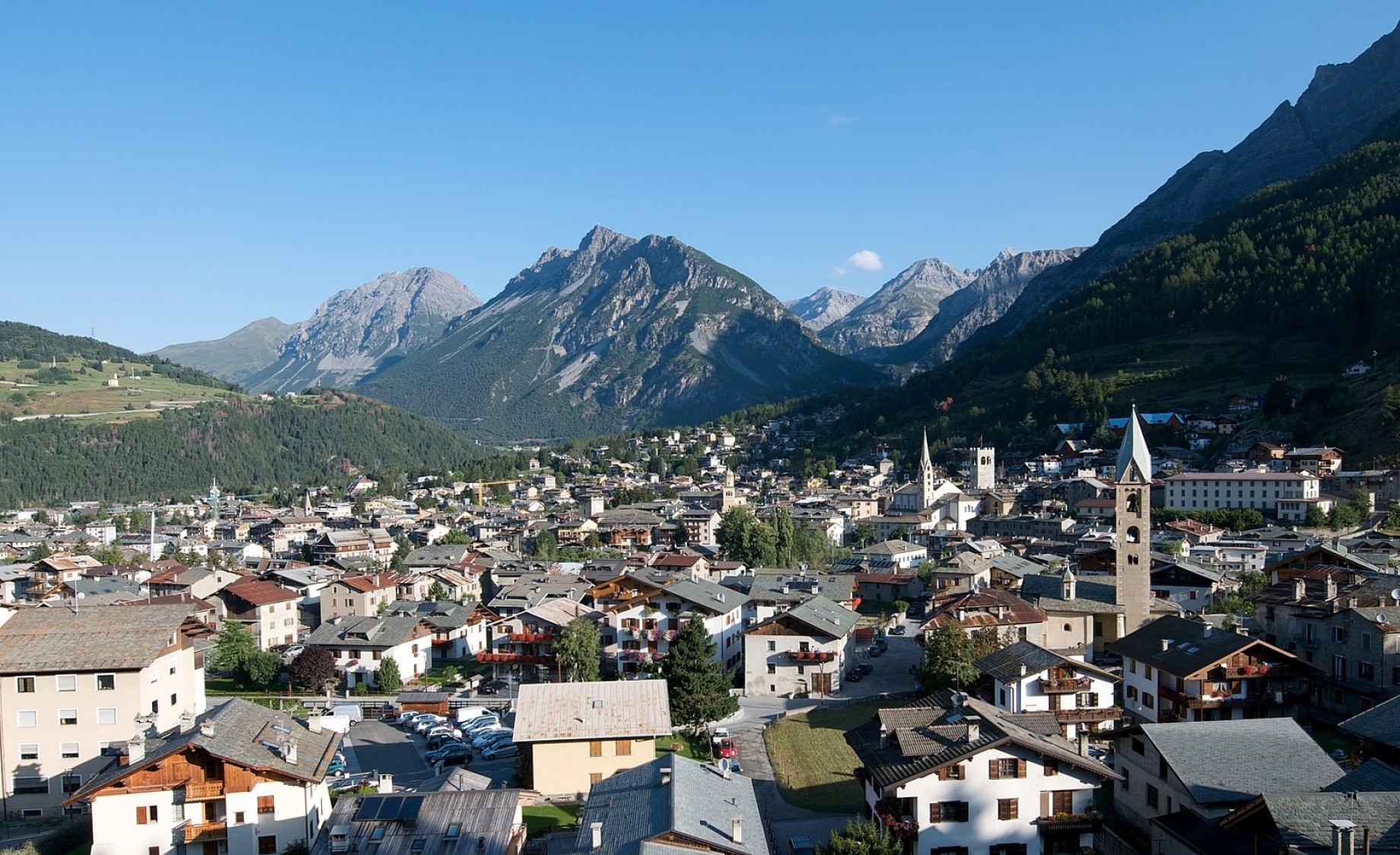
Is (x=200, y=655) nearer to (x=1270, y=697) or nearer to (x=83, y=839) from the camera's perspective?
(x=83, y=839)

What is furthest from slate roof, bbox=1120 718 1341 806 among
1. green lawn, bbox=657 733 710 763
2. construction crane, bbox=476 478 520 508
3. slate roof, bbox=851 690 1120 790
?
construction crane, bbox=476 478 520 508

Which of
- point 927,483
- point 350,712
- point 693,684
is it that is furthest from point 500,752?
point 927,483

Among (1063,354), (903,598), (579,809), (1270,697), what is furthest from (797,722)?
(1063,354)

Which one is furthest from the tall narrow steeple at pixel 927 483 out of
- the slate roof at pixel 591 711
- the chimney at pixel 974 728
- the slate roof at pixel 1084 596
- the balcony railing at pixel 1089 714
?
the chimney at pixel 974 728

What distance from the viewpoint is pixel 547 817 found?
2831 cm

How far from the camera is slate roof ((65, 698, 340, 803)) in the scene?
79.0ft

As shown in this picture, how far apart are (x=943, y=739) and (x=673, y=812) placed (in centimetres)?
847

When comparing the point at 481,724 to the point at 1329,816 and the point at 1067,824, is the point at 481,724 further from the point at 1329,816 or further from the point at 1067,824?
the point at 1329,816

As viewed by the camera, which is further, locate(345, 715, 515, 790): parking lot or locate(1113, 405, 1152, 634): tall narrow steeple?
locate(1113, 405, 1152, 634): tall narrow steeple

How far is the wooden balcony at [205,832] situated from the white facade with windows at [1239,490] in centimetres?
8142

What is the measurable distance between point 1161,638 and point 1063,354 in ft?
433

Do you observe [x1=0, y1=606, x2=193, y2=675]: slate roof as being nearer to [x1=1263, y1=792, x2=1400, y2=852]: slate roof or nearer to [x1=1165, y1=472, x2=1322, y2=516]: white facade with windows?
[x1=1263, y1=792, x2=1400, y2=852]: slate roof

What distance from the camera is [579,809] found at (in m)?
29.2

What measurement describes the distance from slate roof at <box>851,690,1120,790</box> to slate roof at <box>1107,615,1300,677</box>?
22.7 feet
